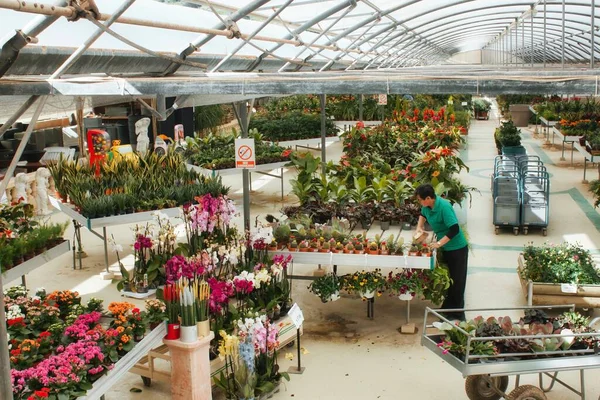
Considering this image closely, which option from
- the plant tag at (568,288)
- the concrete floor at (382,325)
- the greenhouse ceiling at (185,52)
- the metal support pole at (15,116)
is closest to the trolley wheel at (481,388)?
the concrete floor at (382,325)

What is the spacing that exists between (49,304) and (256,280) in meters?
1.70

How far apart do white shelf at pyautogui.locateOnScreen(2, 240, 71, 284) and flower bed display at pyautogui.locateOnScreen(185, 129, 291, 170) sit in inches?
210

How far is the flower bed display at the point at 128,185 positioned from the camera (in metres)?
8.62

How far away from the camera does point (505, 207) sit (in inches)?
420

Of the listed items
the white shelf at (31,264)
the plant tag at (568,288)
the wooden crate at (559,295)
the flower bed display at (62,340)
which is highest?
the white shelf at (31,264)

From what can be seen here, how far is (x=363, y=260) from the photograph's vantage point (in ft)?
23.0

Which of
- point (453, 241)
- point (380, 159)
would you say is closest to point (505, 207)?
point (380, 159)

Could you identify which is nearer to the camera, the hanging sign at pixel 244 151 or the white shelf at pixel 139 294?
the white shelf at pixel 139 294

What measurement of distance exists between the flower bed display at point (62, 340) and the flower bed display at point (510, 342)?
2.19 meters

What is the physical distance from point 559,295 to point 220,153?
7301mm

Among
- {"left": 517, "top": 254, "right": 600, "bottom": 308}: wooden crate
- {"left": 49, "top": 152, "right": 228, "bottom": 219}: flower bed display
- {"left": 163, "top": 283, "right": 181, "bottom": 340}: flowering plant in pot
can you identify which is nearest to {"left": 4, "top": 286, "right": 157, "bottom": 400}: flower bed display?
{"left": 163, "top": 283, "right": 181, "bottom": 340}: flowering plant in pot

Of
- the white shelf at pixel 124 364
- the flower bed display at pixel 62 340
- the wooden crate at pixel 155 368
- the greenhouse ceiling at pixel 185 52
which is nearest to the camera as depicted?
the flower bed display at pixel 62 340

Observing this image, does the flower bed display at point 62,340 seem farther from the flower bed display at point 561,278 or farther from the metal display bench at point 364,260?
the flower bed display at point 561,278

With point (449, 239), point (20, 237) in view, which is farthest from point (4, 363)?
point (449, 239)
